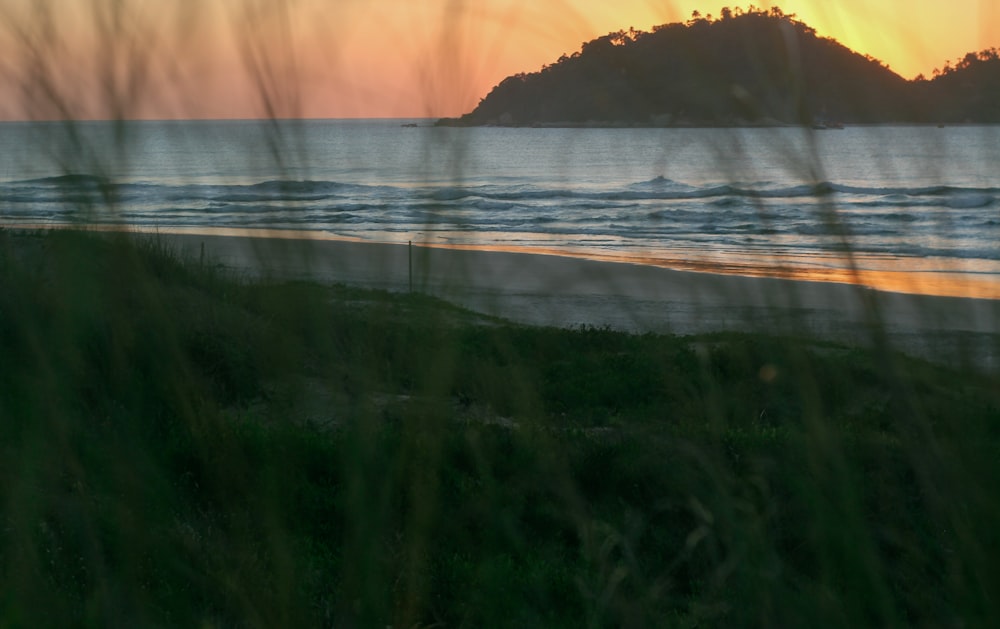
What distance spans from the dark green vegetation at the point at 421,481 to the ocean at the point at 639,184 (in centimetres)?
18

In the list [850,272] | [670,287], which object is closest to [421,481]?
[670,287]

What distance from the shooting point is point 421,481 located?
2.11m

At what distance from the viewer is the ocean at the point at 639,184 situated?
5.01 ft

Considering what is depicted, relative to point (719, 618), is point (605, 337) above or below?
below

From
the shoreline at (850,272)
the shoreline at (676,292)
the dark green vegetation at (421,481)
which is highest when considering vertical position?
the shoreline at (850,272)

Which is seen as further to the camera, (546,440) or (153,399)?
(546,440)

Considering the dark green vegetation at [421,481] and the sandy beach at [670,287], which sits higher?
the sandy beach at [670,287]

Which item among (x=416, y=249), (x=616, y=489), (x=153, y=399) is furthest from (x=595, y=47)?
(x=616, y=489)

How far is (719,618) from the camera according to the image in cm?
196

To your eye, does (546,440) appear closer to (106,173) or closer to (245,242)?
(245,242)

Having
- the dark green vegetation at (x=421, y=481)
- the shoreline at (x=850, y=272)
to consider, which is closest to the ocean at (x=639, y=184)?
the shoreline at (x=850, y=272)

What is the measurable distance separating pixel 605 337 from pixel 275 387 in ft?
15.9

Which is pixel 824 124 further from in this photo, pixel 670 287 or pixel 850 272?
pixel 670 287

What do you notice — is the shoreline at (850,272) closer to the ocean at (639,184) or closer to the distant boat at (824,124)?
the ocean at (639,184)
